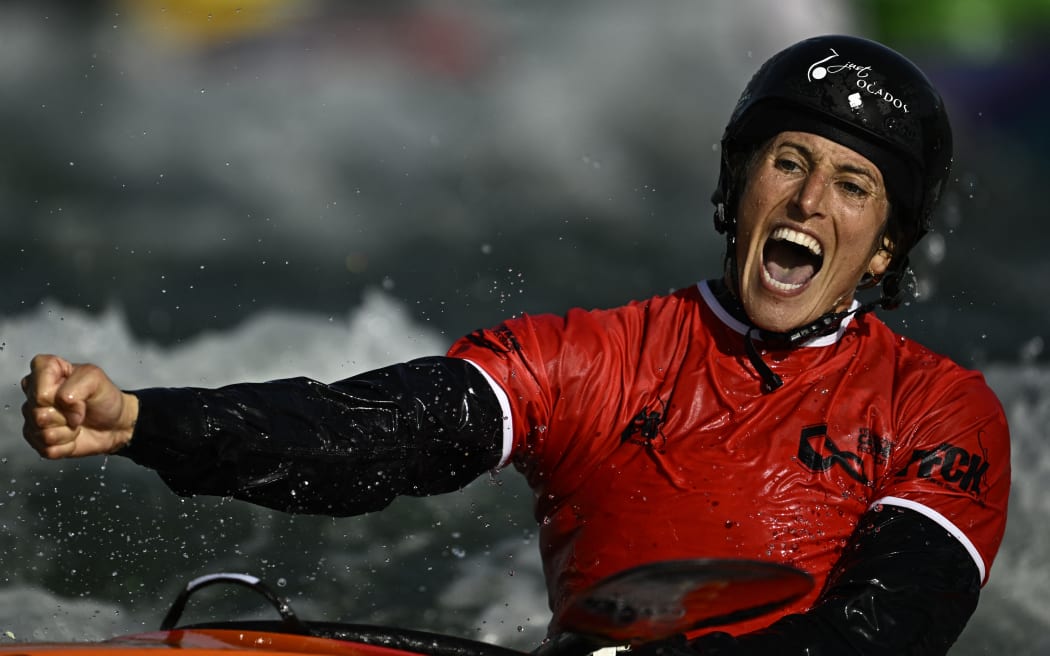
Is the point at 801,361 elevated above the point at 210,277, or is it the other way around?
the point at 210,277

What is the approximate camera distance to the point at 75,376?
2158 mm

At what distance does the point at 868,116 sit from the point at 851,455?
0.76 meters

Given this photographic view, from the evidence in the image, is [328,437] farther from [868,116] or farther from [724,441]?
[868,116]

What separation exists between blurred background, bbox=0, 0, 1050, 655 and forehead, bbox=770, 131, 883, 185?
310 centimetres

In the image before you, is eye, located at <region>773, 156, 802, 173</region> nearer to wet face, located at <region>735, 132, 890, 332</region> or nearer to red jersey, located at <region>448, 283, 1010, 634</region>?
wet face, located at <region>735, 132, 890, 332</region>

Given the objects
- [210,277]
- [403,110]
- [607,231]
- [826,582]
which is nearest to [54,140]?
[210,277]

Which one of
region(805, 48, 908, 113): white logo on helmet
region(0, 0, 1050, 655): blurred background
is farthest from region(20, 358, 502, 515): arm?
region(0, 0, 1050, 655): blurred background

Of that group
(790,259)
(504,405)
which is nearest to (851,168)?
(790,259)

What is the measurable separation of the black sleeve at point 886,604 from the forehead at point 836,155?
2.55 feet

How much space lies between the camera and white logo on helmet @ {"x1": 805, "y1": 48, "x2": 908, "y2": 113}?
3.13m

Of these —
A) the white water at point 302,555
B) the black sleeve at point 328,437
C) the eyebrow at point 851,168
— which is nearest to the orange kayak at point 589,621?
the black sleeve at point 328,437

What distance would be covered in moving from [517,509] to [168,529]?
1444 mm

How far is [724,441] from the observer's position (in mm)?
3051

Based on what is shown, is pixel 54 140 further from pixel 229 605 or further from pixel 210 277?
pixel 229 605
